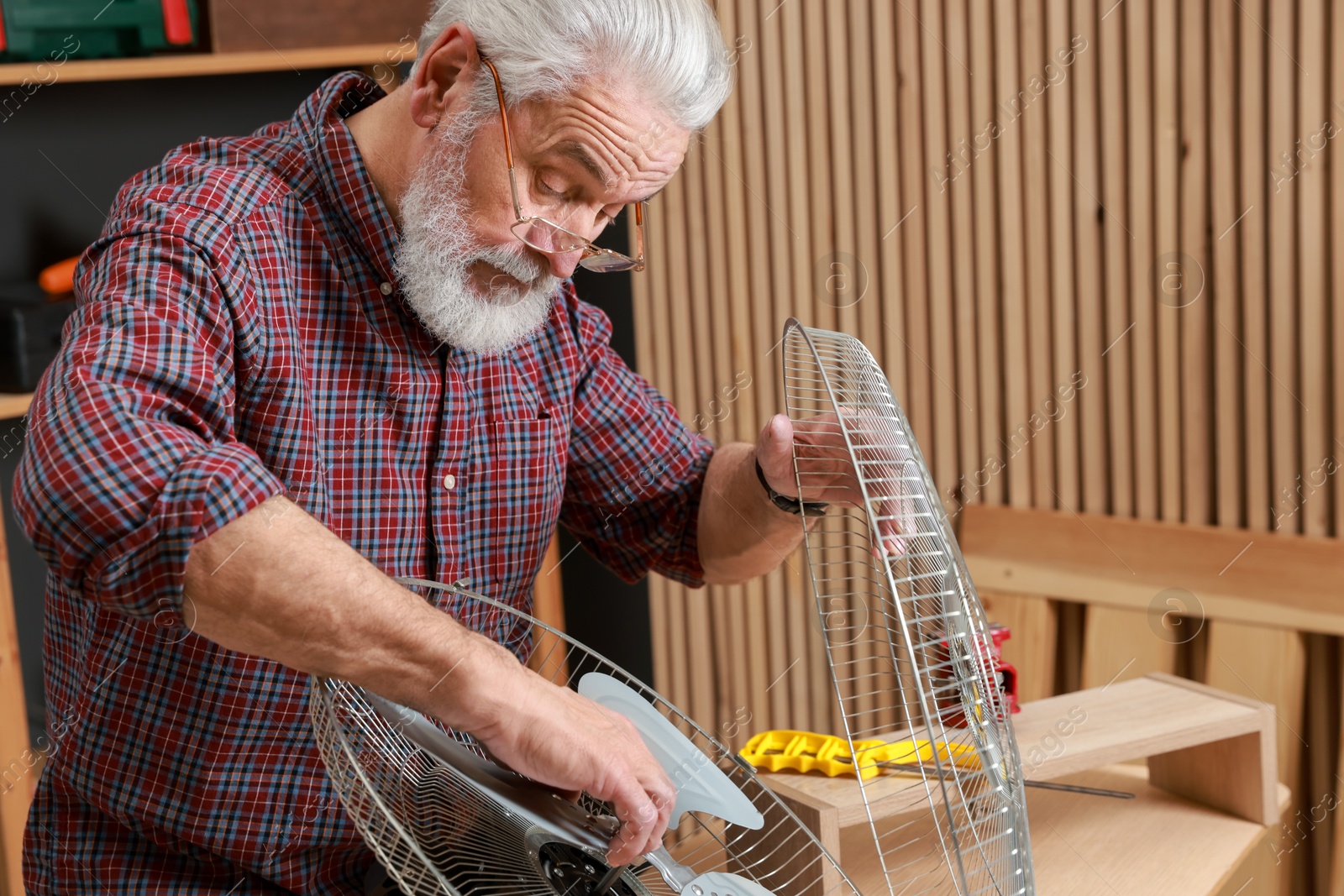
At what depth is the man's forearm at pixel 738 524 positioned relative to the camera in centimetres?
165

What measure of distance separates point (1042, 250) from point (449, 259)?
59.7 inches

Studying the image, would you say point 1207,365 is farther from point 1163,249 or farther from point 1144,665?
point 1144,665

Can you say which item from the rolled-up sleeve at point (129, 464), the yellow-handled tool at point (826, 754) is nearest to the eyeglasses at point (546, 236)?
the rolled-up sleeve at point (129, 464)

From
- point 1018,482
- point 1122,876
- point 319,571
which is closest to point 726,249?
point 1018,482

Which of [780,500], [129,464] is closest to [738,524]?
[780,500]

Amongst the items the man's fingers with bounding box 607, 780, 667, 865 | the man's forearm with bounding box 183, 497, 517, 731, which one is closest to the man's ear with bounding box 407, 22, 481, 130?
the man's forearm with bounding box 183, 497, 517, 731

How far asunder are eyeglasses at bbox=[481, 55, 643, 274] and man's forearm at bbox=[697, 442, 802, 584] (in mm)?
379

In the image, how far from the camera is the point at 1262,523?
2.39 meters

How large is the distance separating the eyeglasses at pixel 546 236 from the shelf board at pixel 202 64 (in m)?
1.28

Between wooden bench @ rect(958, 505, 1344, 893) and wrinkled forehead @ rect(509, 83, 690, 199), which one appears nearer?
wrinkled forehead @ rect(509, 83, 690, 199)

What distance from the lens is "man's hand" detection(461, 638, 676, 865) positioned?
1.00m

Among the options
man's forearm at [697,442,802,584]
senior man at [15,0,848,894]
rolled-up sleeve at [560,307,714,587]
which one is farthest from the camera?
rolled-up sleeve at [560,307,714,587]

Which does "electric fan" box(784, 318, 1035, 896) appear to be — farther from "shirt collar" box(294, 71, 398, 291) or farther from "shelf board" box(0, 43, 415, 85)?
"shelf board" box(0, 43, 415, 85)

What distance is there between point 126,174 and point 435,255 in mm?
1599
